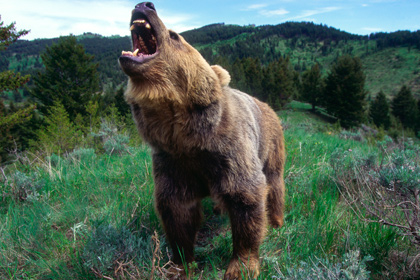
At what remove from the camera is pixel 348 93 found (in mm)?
34344

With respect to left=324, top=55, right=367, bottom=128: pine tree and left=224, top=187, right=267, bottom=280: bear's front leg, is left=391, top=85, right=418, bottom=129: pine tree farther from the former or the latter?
left=224, top=187, right=267, bottom=280: bear's front leg

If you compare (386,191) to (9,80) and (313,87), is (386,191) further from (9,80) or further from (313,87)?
(313,87)

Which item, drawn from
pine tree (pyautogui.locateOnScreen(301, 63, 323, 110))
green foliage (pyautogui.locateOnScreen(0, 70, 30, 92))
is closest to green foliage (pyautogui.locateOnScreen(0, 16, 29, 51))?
green foliage (pyautogui.locateOnScreen(0, 70, 30, 92))

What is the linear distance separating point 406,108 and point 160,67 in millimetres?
53518

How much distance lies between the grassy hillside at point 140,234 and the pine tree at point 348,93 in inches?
1337

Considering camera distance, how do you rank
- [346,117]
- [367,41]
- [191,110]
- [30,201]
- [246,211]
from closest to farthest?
[191,110]
[246,211]
[30,201]
[346,117]
[367,41]

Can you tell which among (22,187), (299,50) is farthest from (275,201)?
(299,50)

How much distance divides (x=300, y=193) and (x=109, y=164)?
9.55ft

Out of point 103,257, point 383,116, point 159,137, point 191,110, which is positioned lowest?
point 383,116

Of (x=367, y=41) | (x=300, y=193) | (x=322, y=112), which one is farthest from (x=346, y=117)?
(x=367, y=41)

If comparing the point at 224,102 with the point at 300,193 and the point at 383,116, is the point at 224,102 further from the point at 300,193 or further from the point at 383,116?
the point at 383,116

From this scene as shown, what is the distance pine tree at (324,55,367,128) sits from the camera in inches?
1329

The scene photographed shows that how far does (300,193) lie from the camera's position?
10.7ft

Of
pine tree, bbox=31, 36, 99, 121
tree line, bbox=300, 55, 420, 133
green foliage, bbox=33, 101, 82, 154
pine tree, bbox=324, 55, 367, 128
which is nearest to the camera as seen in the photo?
green foliage, bbox=33, 101, 82, 154
